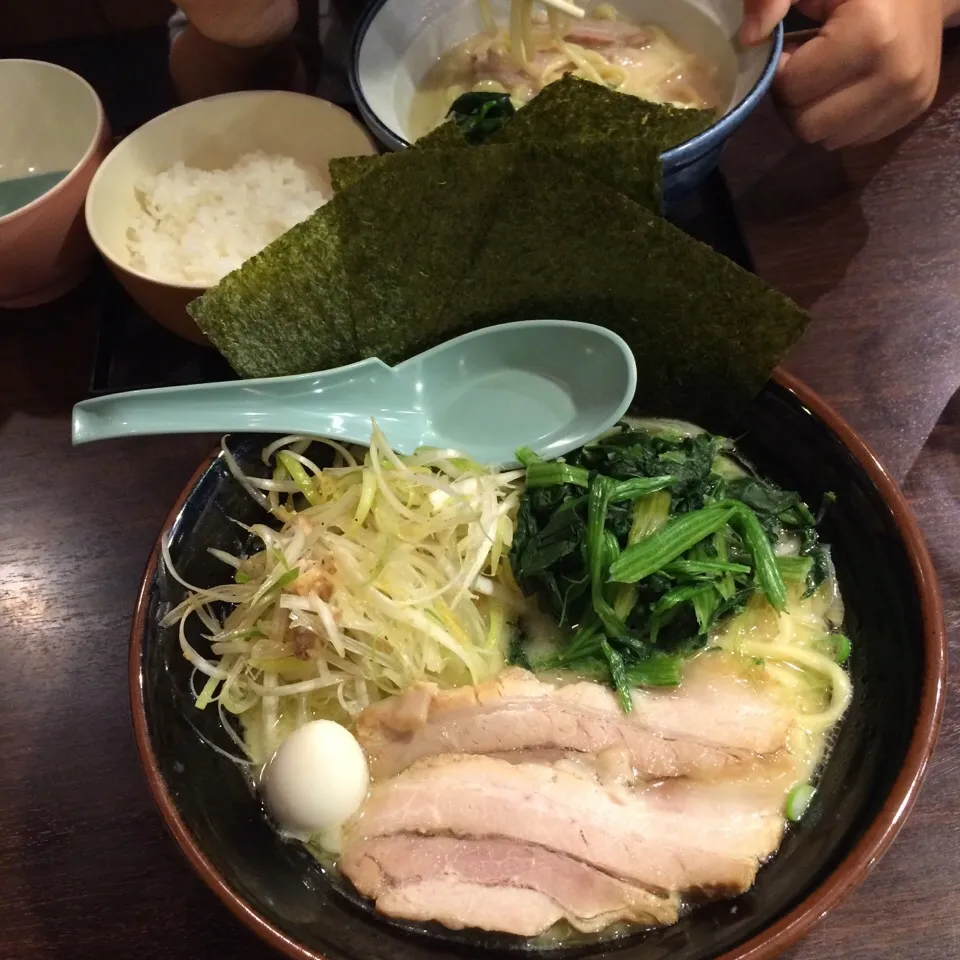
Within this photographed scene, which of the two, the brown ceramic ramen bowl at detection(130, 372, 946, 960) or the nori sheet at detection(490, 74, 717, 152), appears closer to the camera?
the brown ceramic ramen bowl at detection(130, 372, 946, 960)

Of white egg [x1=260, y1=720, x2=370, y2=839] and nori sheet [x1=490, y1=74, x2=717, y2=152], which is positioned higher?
nori sheet [x1=490, y1=74, x2=717, y2=152]

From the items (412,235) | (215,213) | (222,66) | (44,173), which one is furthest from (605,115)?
(44,173)

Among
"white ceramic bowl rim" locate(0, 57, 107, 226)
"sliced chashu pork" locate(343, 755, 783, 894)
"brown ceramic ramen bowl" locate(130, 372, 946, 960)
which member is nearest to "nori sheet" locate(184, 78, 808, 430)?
"brown ceramic ramen bowl" locate(130, 372, 946, 960)

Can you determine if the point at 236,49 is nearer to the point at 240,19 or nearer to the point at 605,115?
the point at 240,19

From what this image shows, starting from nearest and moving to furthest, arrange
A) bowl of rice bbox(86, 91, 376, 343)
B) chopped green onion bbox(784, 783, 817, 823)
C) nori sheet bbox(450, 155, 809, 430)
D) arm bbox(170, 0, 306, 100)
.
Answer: chopped green onion bbox(784, 783, 817, 823), nori sheet bbox(450, 155, 809, 430), bowl of rice bbox(86, 91, 376, 343), arm bbox(170, 0, 306, 100)

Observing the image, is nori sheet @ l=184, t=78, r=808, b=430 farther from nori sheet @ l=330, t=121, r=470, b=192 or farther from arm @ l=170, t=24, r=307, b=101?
arm @ l=170, t=24, r=307, b=101

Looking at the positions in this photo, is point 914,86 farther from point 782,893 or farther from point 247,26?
point 782,893
